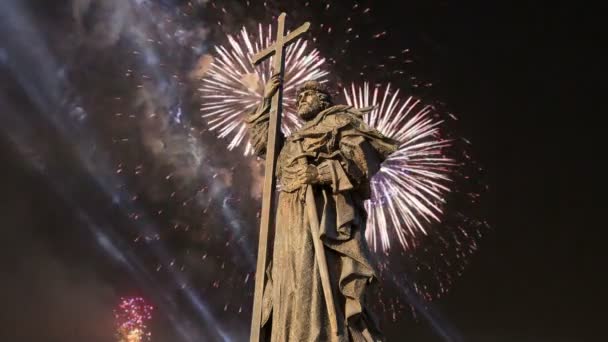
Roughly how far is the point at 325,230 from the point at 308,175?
75 cm

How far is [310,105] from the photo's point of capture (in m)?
8.23

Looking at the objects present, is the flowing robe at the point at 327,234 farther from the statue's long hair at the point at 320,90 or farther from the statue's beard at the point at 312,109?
the statue's long hair at the point at 320,90

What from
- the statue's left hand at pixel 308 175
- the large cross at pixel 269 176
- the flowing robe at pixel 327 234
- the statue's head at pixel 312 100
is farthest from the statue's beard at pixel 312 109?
the statue's left hand at pixel 308 175

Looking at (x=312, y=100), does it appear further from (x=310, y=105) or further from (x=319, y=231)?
(x=319, y=231)

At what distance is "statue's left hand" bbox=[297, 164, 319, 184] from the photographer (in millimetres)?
7324

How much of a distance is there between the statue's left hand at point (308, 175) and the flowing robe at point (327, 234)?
0.26 ft

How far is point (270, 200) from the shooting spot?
7.61m

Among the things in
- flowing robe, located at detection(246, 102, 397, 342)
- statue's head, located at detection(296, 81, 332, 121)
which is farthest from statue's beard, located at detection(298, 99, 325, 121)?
flowing robe, located at detection(246, 102, 397, 342)

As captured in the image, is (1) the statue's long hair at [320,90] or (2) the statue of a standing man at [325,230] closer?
(2) the statue of a standing man at [325,230]

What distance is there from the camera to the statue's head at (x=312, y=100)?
27.0 ft

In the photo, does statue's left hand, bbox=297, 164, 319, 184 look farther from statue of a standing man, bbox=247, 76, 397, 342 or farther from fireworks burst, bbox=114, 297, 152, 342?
fireworks burst, bbox=114, 297, 152, 342

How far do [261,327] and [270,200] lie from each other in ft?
5.19

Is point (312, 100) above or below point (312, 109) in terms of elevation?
above

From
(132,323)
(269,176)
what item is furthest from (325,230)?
(132,323)
